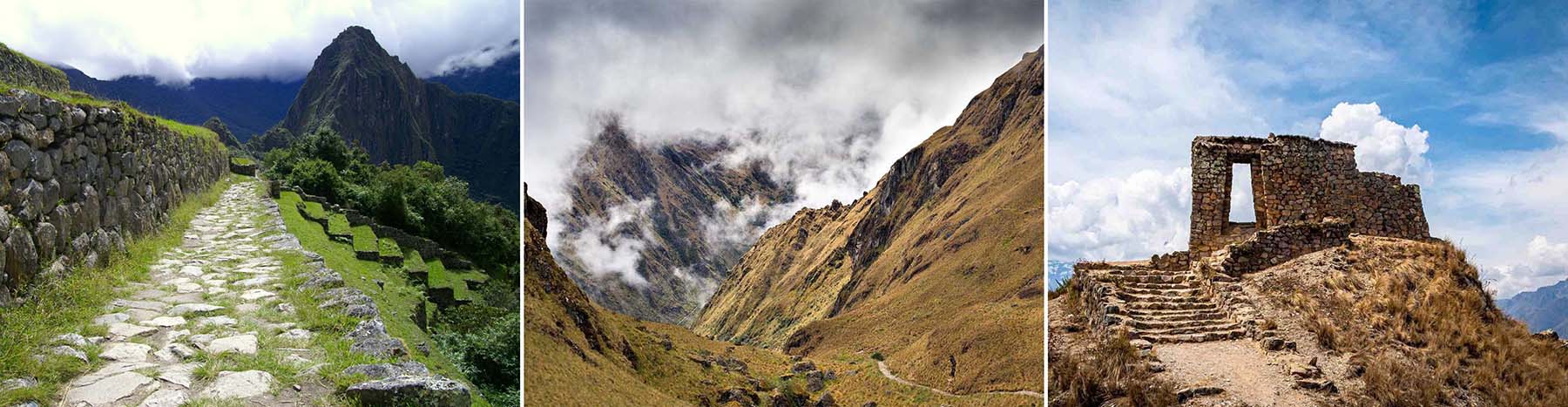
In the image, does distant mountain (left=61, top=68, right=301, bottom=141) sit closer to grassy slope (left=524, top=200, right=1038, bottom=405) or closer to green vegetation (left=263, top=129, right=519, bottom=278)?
green vegetation (left=263, top=129, right=519, bottom=278)

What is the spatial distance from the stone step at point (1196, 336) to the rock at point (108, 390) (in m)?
10.5

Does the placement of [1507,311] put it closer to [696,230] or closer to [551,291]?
[696,230]

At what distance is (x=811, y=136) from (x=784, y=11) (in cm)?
131

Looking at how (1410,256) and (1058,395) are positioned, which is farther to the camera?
(1410,256)

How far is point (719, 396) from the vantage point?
689 cm

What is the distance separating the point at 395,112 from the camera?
15075 centimetres

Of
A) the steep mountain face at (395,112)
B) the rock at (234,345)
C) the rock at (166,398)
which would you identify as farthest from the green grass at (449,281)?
the steep mountain face at (395,112)

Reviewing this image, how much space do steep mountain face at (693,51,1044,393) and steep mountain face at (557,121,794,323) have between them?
0.41 metres

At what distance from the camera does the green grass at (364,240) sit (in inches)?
759

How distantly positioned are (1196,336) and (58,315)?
41.8 ft

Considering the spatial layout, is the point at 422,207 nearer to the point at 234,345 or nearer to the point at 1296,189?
the point at 234,345

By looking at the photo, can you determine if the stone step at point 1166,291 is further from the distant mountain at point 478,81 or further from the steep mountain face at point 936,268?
the distant mountain at point 478,81

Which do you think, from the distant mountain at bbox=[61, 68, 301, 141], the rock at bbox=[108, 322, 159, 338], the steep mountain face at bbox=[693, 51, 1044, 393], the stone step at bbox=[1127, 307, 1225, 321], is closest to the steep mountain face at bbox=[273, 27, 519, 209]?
the distant mountain at bbox=[61, 68, 301, 141]

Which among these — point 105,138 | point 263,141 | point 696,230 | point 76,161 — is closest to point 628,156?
point 696,230
